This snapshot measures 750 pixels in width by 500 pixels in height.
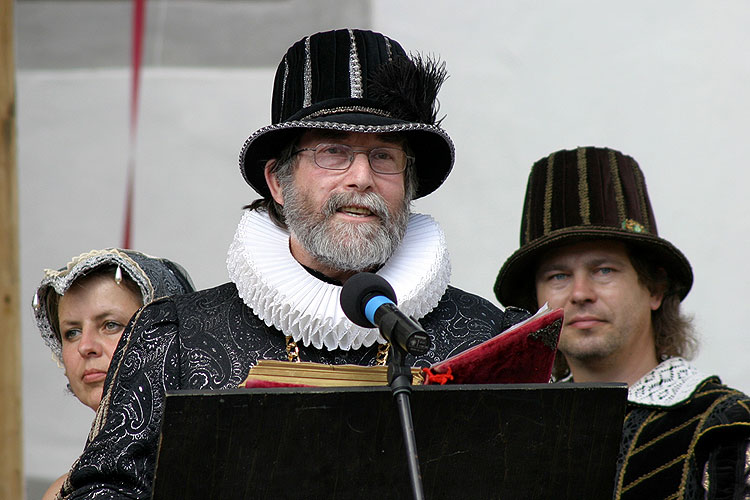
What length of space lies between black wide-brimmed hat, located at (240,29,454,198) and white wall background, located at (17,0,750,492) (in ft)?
6.78

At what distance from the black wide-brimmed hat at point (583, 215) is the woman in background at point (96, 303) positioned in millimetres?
1236

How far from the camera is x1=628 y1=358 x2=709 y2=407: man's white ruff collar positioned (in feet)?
10.6

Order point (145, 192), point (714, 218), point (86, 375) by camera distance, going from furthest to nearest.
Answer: point (145, 192), point (714, 218), point (86, 375)

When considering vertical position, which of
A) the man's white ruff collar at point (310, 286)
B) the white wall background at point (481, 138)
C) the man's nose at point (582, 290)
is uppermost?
the white wall background at point (481, 138)

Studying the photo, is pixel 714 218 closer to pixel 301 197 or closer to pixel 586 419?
pixel 301 197

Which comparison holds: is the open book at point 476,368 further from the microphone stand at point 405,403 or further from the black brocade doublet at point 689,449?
the black brocade doublet at point 689,449

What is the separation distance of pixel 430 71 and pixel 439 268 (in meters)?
0.51

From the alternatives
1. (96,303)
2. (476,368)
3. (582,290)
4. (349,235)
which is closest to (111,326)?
(96,303)

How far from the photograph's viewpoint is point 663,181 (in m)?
4.70

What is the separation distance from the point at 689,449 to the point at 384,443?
5.37 feet

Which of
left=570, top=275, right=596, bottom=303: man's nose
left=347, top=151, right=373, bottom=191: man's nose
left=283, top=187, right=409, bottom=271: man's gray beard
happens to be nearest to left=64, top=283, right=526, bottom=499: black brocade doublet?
left=283, top=187, right=409, bottom=271: man's gray beard

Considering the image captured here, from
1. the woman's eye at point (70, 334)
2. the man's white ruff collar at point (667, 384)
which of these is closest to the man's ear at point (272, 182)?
the woman's eye at point (70, 334)

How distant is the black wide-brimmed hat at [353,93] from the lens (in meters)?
2.63

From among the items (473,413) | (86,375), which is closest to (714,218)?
(86,375)
